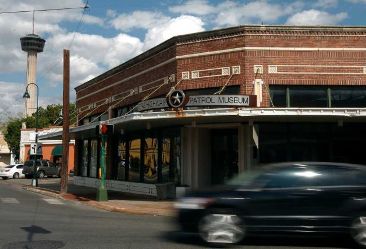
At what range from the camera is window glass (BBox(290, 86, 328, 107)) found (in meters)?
19.6

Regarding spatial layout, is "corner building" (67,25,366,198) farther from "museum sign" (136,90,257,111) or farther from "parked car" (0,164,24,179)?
"parked car" (0,164,24,179)

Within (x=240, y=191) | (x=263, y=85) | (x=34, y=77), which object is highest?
(x=34, y=77)

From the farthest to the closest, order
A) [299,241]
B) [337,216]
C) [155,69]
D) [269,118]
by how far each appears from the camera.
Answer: [155,69], [269,118], [299,241], [337,216]

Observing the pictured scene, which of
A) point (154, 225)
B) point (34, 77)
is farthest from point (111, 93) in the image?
point (34, 77)

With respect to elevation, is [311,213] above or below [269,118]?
below

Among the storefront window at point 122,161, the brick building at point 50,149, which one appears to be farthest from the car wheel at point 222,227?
the brick building at point 50,149

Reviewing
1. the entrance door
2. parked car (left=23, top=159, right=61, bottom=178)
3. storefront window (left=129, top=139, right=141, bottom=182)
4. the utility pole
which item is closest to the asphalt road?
the entrance door

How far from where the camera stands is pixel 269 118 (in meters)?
18.4

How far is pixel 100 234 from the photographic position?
36.4ft

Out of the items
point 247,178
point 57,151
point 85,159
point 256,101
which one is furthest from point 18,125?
point 247,178

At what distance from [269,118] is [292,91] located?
6.55 feet

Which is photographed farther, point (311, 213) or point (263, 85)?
point (263, 85)

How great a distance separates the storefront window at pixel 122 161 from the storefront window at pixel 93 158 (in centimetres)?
380

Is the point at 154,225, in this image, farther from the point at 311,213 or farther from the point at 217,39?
the point at 217,39
